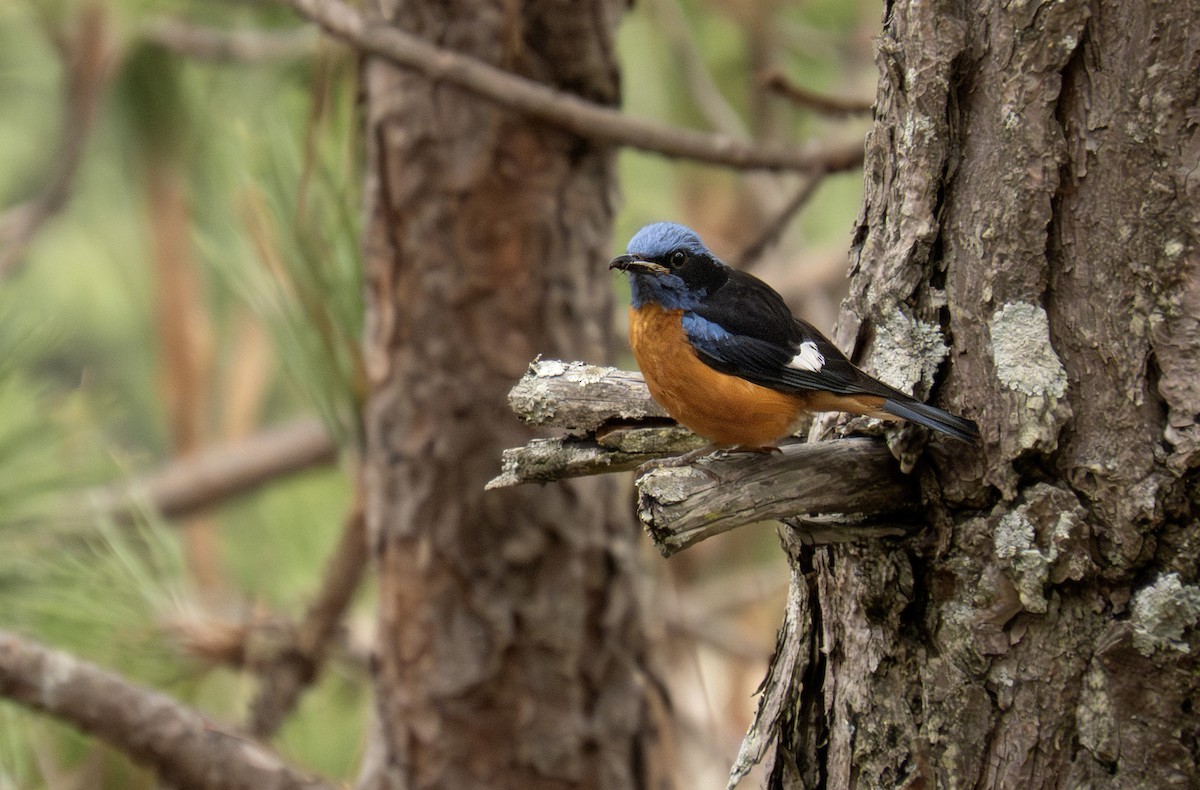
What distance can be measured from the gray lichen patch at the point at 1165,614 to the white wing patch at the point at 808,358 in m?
0.52

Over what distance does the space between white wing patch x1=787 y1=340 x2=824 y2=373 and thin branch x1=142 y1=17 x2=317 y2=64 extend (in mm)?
2621

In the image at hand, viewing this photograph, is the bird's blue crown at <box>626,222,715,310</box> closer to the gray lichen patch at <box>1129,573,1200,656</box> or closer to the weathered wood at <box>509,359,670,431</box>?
the weathered wood at <box>509,359,670,431</box>

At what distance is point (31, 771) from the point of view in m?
2.92

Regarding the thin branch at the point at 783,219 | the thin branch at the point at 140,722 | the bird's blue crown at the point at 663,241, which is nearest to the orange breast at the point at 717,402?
the bird's blue crown at the point at 663,241

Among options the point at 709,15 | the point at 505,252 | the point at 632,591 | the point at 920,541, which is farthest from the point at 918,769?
the point at 709,15

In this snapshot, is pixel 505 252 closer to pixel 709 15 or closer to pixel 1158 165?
pixel 1158 165

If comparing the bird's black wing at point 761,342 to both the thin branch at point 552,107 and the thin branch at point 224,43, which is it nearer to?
the thin branch at point 552,107

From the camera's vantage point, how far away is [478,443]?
8.46 feet

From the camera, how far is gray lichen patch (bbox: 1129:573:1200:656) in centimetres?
124

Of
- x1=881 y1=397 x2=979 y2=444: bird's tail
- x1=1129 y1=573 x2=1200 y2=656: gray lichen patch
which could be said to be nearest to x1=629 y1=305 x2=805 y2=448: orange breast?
x1=881 y1=397 x2=979 y2=444: bird's tail

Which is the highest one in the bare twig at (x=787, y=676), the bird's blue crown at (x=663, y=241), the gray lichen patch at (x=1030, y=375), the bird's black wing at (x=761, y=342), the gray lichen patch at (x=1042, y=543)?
the bird's blue crown at (x=663, y=241)

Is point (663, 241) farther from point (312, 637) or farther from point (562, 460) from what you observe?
point (312, 637)

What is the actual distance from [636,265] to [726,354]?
0.27m

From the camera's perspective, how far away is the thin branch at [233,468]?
153 inches
